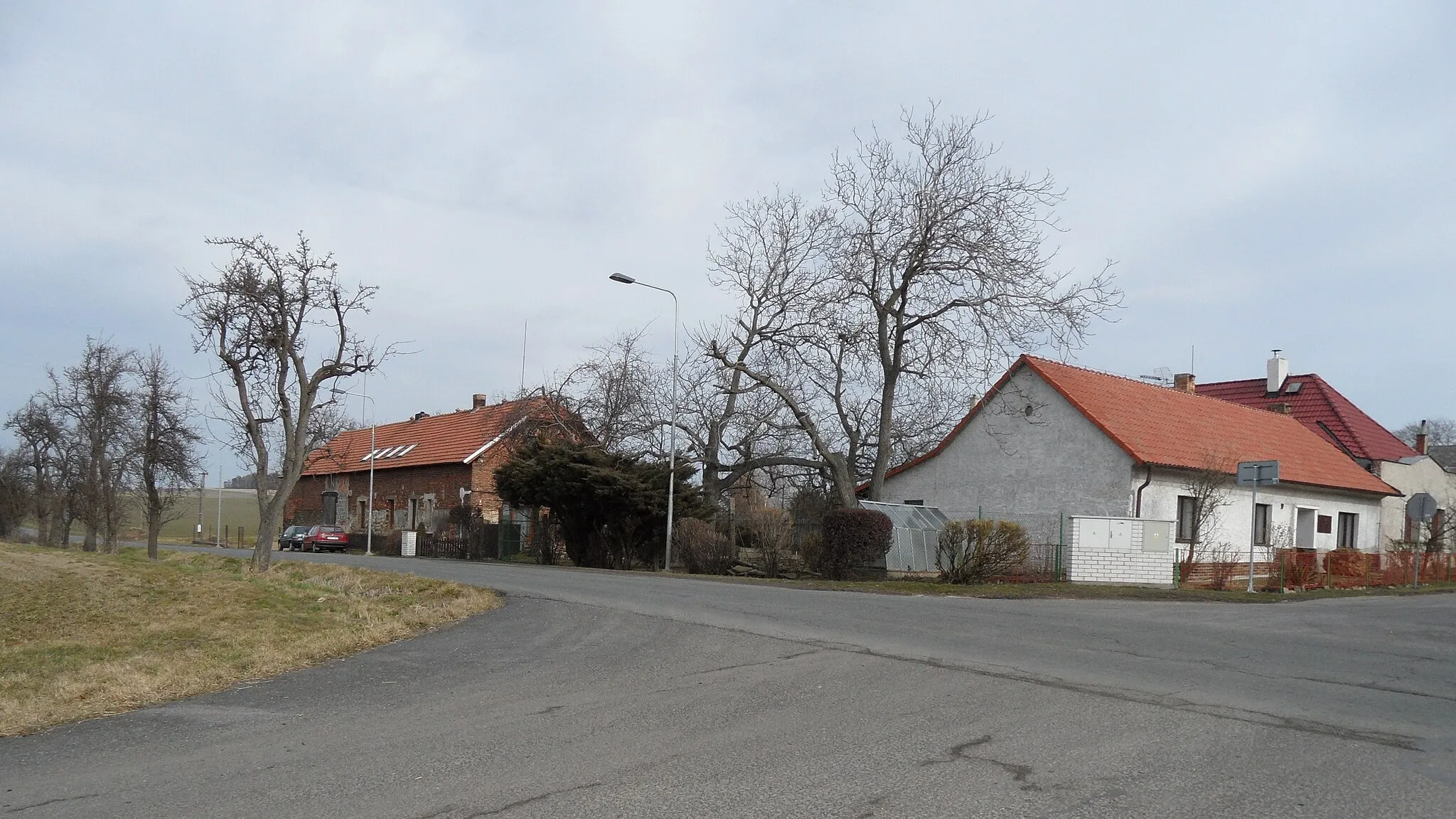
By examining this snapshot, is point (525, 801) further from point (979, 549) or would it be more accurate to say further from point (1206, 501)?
point (1206, 501)

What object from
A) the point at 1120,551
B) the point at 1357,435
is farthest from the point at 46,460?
the point at 1357,435

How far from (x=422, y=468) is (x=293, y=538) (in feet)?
22.0

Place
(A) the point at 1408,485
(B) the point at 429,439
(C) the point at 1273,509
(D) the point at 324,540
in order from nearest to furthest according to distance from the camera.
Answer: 1. (C) the point at 1273,509
2. (A) the point at 1408,485
3. (D) the point at 324,540
4. (B) the point at 429,439

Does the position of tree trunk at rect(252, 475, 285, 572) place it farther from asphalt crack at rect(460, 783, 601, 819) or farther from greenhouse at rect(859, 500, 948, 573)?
asphalt crack at rect(460, 783, 601, 819)

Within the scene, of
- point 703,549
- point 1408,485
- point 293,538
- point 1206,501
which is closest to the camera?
point 1206,501

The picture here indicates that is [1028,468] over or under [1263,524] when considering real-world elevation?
over

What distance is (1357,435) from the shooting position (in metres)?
42.8

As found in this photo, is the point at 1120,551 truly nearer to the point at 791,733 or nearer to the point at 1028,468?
the point at 1028,468

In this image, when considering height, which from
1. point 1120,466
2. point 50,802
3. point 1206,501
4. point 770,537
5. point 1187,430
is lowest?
point 50,802

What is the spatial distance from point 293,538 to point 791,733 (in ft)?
160

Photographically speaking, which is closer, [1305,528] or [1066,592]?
[1066,592]

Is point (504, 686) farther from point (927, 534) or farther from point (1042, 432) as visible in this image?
point (1042, 432)

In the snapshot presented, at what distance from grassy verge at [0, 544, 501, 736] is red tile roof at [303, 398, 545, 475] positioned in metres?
22.3

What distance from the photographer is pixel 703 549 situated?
3052 centimetres
